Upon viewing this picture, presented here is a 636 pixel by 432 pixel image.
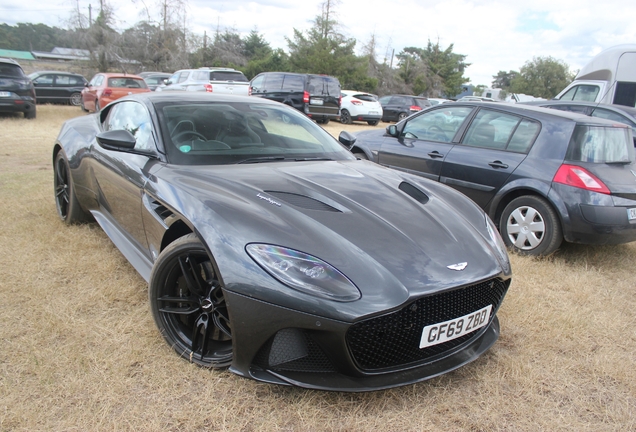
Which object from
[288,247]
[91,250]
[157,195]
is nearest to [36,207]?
[91,250]

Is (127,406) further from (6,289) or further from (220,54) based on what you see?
(220,54)

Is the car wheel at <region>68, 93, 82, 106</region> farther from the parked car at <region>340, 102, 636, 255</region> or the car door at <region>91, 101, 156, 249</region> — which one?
the parked car at <region>340, 102, 636, 255</region>

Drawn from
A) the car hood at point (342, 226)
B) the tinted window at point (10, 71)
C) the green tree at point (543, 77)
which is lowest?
the car hood at point (342, 226)

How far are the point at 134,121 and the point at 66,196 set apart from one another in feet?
5.11

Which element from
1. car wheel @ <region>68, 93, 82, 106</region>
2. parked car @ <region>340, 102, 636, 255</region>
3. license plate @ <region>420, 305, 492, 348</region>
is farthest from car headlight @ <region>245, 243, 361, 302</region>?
car wheel @ <region>68, 93, 82, 106</region>

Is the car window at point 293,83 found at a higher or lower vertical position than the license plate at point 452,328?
higher

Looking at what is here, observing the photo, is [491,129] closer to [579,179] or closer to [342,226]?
[579,179]

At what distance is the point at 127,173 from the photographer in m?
3.00

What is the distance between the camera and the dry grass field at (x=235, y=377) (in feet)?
6.47

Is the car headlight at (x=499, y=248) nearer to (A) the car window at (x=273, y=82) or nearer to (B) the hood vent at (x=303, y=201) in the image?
(B) the hood vent at (x=303, y=201)

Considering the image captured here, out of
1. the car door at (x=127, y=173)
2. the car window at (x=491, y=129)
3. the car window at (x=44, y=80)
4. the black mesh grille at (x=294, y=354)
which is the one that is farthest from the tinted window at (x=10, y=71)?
the black mesh grille at (x=294, y=354)

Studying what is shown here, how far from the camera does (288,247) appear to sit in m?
1.96

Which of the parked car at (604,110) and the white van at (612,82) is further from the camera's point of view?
the white van at (612,82)

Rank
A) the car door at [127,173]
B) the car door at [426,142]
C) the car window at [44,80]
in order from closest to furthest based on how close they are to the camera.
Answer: the car door at [127,173] < the car door at [426,142] < the car window at [44,80]
